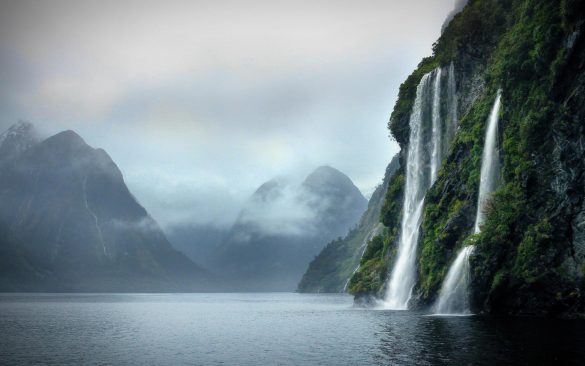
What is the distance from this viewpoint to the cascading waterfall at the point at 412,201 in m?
74.7

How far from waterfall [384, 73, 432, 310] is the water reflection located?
28.5m

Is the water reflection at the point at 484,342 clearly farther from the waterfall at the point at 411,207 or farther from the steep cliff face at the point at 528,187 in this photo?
the waterfall at the point at 411,207

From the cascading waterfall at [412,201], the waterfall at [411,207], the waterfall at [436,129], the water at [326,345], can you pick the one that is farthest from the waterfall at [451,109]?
the water at [326,345]

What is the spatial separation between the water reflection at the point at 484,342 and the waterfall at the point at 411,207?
93.6 ft

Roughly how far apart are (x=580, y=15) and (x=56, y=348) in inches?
2013

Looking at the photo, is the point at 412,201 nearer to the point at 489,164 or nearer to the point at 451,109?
the point at 451,109

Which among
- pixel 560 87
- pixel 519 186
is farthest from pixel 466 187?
pixel 560 87

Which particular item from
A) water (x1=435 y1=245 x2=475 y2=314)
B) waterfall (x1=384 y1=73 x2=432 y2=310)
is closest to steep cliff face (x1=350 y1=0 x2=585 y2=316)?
water (x1=435 y1=245 x2=475 y2=314)

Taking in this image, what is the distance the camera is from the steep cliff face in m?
45.6

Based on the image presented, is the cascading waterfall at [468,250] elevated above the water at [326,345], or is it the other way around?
the cascading waterfall at [468,250]

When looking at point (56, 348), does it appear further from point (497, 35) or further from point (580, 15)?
point (497, 35)

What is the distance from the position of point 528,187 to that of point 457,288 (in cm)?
1404

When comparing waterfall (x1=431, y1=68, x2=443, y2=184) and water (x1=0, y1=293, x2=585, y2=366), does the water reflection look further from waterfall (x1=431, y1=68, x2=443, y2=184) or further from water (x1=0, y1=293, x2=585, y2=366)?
waterfall (x1=431, y1=68, x2=443, y2=184)

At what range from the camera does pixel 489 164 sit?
59312 mm
